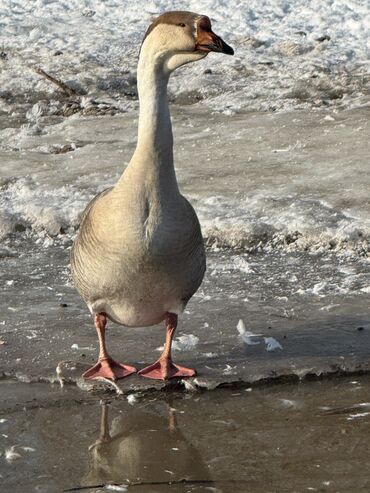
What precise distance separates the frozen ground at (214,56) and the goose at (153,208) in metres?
5.51

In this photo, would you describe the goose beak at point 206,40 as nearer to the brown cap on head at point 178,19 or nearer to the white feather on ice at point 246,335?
the brown cap on head at point 178,19

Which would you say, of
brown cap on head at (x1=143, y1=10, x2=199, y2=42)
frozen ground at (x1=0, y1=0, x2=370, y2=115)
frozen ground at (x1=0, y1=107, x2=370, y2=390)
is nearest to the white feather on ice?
frozen ground at (x1=0, y1=107, x2=370, y2=390)

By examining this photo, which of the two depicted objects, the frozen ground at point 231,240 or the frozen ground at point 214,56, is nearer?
the frozen ground at point 231,240

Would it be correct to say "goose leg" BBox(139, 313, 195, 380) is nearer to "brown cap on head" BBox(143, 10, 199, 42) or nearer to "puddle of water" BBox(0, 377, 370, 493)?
"puddle of water" BBox(0, 377, 370, 493)

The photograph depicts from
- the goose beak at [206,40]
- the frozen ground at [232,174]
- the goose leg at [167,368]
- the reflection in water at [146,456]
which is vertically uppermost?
the goose beak at [206,40]

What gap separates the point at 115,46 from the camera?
1229cm

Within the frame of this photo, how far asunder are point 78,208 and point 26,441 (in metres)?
3.56

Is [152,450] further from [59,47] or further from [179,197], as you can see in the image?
[59,47]

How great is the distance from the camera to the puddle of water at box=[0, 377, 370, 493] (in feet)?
13.4

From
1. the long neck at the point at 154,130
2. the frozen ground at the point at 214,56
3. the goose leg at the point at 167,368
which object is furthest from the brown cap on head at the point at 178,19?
Result: the frozen ground at the point at 214,56

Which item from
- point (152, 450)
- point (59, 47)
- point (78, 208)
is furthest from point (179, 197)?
point (59, 47)

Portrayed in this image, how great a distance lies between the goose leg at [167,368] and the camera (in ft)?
17.0

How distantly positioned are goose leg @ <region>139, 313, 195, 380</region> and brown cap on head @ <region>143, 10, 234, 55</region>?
1.41 meters

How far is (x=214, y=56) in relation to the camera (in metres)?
11.9
